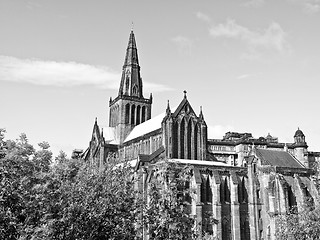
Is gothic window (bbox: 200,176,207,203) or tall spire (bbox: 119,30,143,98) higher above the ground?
tall spire (bbox: 119,30,143,98)

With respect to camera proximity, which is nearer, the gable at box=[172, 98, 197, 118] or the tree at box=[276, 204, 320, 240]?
the tree at box=[276, 204, 320, 240]

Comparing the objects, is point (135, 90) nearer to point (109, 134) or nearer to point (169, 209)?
point (109, 134)

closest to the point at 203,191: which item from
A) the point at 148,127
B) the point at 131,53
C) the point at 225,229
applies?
the point at 225,229

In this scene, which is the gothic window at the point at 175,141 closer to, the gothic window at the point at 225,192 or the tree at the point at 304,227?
the gothic window at the point at 225,192

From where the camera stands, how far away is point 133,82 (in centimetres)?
10344

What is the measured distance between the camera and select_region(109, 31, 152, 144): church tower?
333 ft

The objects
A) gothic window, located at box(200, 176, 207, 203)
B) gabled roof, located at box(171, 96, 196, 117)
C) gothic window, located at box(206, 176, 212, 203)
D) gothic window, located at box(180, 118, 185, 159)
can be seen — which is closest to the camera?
gothic window, located at box(200, 176, 207, 203)

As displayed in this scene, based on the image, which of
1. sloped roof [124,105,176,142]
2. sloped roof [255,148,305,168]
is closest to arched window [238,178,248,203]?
sloped roof [255,148,305,168]

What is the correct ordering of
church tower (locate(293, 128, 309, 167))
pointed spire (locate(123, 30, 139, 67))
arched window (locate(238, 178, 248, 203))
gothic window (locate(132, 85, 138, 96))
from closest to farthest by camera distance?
1. arched window (locate(238, 178, 248, 203))
2. gothic window (locate(132, 85, 138, 96))
3. pointed spire (locate(123, 30, 139, 67))
4. church tower (locate(293, 128, 309, 167))

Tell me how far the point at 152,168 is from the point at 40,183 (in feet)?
142

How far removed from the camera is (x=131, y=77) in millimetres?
103062

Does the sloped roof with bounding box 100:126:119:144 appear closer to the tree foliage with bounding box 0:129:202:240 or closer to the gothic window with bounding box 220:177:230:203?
the gothic window with bounding box 220:177:230:203

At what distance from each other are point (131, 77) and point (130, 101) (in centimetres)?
672

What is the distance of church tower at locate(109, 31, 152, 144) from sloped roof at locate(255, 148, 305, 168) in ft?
125
